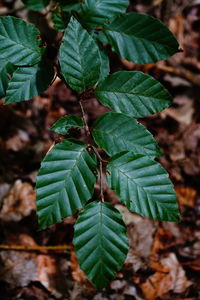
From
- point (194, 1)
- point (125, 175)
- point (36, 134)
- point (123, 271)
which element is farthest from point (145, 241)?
point (194, 1)

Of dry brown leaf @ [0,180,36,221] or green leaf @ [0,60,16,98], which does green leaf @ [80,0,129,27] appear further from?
dry brown leaf @ [0,180,36,221]

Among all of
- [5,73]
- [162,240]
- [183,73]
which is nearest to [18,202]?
[162,240]

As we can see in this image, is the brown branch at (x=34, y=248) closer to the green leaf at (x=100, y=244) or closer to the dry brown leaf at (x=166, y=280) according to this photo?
the dry brown leaf at (x=166, y=280)

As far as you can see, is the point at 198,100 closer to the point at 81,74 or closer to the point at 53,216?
the point at 81,74

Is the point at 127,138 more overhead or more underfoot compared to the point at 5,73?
more underfoot

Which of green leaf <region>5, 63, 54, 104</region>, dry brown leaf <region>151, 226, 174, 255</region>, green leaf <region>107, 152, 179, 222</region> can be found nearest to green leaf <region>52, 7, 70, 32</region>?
green leaf <region>5, 63, 54, 104</region>

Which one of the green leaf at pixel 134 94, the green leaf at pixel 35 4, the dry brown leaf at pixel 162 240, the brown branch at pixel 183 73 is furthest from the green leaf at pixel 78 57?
the brown branch at pixel 183 73

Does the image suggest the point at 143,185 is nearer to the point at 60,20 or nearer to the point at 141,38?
the point at 141,38
